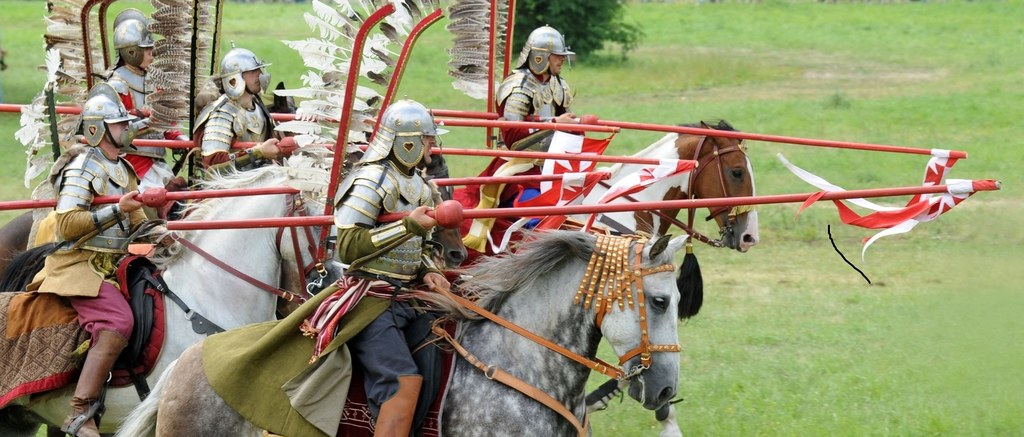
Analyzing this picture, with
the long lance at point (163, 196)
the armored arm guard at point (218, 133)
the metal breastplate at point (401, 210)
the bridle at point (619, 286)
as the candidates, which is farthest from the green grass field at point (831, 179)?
the metal breastplate at point (401, 210)

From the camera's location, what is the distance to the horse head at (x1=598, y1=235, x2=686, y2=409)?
21.8 ft

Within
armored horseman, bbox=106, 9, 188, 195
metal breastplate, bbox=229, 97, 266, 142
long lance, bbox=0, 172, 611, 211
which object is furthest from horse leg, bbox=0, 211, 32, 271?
metal breastplate, bbox=229, 97, 266, 142

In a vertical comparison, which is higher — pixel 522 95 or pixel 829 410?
pixel 522 95

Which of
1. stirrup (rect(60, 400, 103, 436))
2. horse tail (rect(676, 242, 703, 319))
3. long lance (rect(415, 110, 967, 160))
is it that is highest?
long lance (rect(415, 110, 967, 160))

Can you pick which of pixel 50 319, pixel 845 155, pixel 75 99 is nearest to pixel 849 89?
pixel 845 155

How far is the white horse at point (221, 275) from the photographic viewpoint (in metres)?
8.29

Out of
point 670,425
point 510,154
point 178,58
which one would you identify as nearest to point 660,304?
point 510,154

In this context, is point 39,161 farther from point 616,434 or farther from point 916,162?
point 916,162

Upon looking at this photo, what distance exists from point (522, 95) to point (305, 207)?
316 cm

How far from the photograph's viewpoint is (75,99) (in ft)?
38.1

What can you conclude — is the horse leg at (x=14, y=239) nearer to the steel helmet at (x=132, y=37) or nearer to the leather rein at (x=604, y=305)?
the steel helmet at (x=132, y=37)

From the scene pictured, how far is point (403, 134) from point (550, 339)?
52.7 inches

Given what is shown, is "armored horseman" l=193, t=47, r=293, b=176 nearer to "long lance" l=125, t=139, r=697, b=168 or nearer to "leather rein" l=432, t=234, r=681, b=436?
"long lance" l=125, t=139, r=697, b=168

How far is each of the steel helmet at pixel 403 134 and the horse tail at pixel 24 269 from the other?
3.04m
